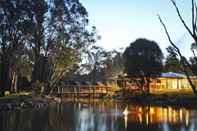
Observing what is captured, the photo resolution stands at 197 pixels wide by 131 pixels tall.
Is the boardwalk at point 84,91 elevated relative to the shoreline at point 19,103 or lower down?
elevated

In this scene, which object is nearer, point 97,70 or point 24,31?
point 24,31

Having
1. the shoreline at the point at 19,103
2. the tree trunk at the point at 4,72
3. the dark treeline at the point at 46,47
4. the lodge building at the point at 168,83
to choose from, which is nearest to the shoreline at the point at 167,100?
the dark treeline at the point at 46,47

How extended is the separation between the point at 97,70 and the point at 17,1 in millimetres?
96313

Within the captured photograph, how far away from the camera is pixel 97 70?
15588 cm

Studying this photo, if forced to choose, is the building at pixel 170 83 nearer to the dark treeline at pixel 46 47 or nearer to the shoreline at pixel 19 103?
the dark treeline at pixel 46 47

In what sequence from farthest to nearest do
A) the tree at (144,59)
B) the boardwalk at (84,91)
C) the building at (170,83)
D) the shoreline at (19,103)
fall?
the building at (170,83)
the boardwalk at (84,91)
the tree at (144,59)
the shoreline at (19,103)

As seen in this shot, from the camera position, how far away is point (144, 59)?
3022 inches

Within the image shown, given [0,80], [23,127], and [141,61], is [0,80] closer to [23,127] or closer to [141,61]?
[141,61]

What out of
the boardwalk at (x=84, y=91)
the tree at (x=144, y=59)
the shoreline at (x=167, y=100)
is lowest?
the shoreline at (x=167, y=100)

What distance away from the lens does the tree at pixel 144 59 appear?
252 ft

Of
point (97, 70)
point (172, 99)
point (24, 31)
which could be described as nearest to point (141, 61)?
point (172, 99)

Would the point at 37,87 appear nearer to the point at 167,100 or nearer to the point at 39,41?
the point at 39,41

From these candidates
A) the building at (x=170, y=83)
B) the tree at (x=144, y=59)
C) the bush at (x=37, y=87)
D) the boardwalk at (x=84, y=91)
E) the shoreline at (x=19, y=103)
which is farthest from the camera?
the building at (x=170, y=83)

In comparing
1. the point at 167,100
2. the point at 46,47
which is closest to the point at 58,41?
the point at 46,47
